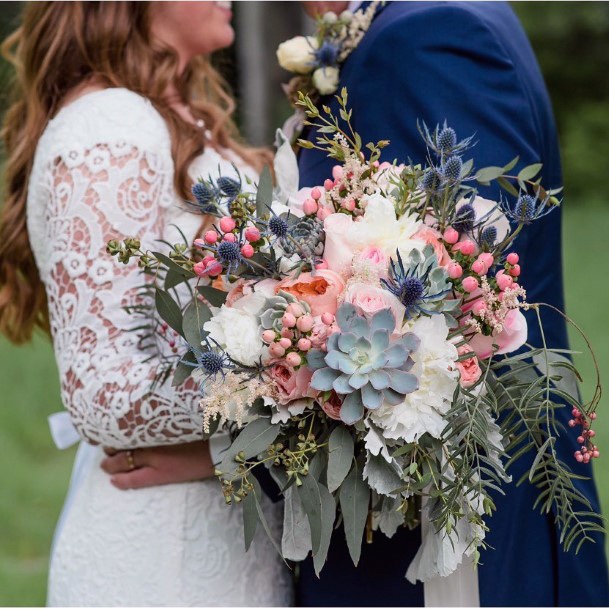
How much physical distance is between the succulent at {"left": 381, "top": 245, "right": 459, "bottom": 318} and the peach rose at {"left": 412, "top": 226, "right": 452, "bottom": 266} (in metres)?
0.02

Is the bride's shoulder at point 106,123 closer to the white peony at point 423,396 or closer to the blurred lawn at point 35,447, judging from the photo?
the white peony at point 423,396

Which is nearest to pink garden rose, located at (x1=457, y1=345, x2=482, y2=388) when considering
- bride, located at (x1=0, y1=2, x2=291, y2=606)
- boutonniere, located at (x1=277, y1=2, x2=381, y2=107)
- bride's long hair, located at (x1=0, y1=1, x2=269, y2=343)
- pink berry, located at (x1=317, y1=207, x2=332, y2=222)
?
pink berry, located at (x1=317, y1=207, x2=332, y2=222)

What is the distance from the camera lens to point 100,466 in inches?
89.3

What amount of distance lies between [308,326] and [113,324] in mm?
755

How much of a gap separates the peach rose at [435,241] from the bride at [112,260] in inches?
26.9

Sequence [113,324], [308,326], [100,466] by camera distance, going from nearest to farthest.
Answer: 1. [308,326]
2. [113,324]
3. [100,466]

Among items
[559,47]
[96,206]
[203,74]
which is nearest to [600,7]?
[559,47]

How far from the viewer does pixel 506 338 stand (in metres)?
1.58

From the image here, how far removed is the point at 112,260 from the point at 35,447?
407 centimetres

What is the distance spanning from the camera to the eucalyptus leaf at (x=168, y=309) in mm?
1629

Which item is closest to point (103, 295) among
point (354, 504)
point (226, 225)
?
point (226, 225)

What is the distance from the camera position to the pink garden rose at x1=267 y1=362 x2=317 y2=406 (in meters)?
1.49

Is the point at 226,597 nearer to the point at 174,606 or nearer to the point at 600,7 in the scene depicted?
the point at 174,606

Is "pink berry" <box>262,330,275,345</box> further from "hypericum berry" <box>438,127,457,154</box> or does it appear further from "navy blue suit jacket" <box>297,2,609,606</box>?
"navy blue suit jacket" <box>297,2,609,606</box>
